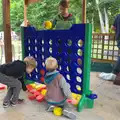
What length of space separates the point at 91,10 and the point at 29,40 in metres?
12.9

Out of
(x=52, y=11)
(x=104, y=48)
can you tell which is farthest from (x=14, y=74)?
(x=52, y=11)

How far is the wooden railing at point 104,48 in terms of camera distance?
4.35m

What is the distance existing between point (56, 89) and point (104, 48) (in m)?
2.56

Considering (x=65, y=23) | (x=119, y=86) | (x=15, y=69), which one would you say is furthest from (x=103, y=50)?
(x=15, y=69)

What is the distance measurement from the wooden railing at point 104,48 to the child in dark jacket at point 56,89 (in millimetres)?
2381

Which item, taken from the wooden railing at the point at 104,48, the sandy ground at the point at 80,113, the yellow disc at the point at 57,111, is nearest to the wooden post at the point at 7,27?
the sandy ground at the point at 80,113

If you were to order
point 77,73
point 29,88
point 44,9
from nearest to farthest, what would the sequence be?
point 77,73
point 29,88
point 44,9

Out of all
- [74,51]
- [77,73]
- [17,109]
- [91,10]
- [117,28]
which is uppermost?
[91,10]

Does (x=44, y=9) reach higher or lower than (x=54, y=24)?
higher

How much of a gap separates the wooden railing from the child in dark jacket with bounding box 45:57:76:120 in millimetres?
2381

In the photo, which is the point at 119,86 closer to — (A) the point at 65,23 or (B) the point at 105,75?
(B) the point at 105,75

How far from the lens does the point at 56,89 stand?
7.55 ft

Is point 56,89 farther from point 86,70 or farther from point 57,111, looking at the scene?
point 86,70

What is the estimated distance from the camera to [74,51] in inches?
100
